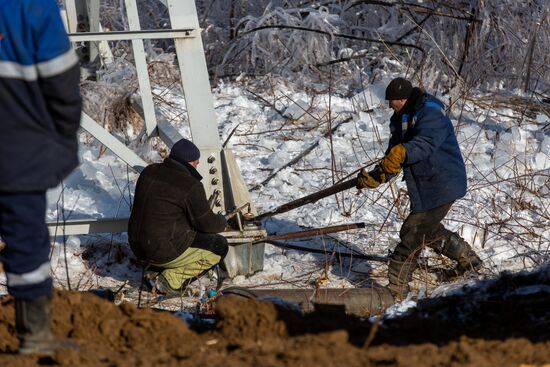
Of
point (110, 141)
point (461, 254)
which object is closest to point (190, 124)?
point (110, 141)

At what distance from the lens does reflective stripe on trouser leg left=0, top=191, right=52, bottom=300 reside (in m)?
3.58

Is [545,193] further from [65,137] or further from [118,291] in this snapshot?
[65,137]

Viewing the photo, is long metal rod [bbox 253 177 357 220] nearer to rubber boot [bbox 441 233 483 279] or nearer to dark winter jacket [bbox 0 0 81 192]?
rubber boot [bbox 441 233 483 279]

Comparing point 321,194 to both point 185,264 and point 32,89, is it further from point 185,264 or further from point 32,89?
point 32,89

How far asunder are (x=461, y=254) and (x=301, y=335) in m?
3.52

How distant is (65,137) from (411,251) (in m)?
3.65

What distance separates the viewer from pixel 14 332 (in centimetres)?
397

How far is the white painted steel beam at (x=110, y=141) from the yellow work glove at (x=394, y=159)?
1812mm

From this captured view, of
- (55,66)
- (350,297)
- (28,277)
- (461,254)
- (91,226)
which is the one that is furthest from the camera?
(461,254)

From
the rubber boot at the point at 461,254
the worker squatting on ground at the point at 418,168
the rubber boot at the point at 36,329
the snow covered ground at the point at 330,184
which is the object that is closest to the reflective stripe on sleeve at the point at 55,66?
the rubber boot at the point at 36,329

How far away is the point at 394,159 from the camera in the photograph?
6375mm

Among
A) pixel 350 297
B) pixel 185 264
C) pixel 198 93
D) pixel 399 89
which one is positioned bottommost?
pixel 350 297

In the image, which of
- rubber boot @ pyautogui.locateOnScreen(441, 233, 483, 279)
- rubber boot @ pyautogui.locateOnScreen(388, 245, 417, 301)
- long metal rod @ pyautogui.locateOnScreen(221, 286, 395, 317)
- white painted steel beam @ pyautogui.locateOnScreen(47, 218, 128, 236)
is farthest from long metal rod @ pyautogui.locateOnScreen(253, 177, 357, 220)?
white painted steel beam @ pyautogui.locateOnScreen(47, 218, 128, 236)

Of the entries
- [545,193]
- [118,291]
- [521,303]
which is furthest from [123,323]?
[545,193]
